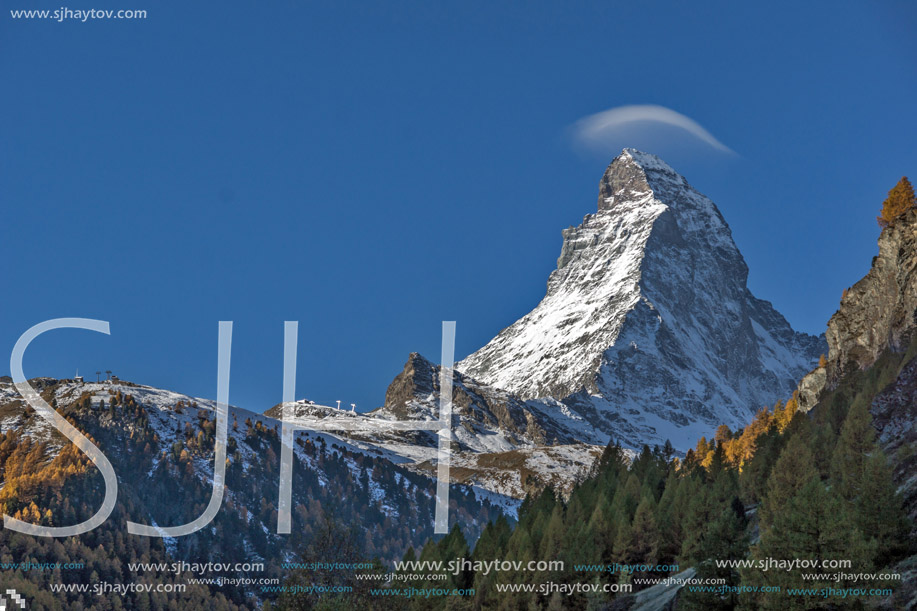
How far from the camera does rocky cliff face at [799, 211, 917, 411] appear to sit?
411 feet

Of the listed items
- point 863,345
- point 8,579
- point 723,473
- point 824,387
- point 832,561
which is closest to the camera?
point 832,561

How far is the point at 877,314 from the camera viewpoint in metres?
138

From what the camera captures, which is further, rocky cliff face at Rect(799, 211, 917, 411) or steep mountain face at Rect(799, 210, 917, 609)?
rocky cliff face at Rect(799, 211, 917, 411)

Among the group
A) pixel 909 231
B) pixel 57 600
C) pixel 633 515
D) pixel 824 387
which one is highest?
pixel 909 231

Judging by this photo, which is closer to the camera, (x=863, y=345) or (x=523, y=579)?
A: (x=523, y=579)

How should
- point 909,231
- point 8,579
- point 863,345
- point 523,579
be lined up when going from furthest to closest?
point 8,579 → point 863,345 → point 909,231 → point 523,579

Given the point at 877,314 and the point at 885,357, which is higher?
the point at 877,314

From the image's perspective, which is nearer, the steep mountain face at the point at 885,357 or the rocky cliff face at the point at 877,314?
the steep mountain face at the point at 885,357

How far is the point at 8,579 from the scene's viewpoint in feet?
586

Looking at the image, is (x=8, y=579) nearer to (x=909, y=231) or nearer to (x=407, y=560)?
(x=407, y=560)

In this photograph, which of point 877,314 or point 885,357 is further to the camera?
point 877,314

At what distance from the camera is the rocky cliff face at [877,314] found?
411 feet

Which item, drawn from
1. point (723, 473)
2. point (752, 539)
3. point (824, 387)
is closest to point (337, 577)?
point (752, 539)

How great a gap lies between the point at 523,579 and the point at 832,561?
42.2 meters
